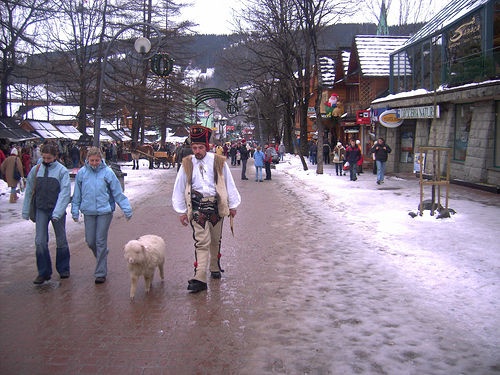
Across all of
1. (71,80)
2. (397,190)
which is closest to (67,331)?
(397,190)

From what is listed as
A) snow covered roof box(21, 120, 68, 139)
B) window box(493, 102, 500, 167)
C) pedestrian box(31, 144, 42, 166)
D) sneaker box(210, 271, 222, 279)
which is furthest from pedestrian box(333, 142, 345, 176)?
snow covered roof box(21, 120, 68, 139)

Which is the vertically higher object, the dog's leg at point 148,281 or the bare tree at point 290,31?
the bare tree at point 290,31

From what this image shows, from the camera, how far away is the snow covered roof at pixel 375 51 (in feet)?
93.8

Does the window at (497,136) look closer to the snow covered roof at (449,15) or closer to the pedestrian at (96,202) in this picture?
the snow covered roof at (449,15)

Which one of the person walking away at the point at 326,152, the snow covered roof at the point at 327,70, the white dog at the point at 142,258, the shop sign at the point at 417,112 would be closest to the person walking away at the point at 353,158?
the shop sign at the point at 417,112

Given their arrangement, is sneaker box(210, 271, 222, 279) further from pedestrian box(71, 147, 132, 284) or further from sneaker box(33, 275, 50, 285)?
sneaker box(33, 275, 50, 285)

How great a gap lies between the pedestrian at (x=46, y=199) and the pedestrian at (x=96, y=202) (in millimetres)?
183

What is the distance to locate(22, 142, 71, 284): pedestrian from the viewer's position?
6.32 metres

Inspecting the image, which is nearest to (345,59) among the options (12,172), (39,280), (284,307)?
(12,172)

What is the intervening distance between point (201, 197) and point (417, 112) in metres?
15.8

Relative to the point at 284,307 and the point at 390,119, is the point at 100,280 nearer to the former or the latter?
the point at 284,307

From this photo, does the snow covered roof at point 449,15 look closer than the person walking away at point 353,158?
Yes

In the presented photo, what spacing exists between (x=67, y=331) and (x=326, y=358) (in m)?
2.38

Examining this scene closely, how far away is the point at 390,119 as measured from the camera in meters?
22.2
